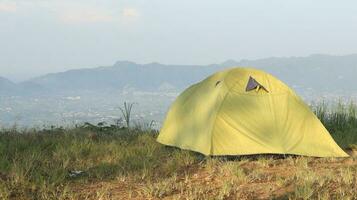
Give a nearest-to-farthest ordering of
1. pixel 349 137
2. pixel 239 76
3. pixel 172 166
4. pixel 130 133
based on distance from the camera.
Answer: pixel 172 166, pixel 239 76, pixel 349 137, pixel 130 133

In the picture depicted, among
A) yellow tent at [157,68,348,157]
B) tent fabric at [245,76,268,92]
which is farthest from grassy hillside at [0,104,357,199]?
tent fabric at [245,76,268,92]

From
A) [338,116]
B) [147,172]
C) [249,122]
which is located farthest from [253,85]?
[338,116]

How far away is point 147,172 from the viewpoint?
773 cm

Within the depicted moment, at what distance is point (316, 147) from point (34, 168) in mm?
5000

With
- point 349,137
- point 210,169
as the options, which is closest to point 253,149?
point 210,169

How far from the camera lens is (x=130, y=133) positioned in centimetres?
1184

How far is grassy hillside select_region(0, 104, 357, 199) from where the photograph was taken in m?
6.42

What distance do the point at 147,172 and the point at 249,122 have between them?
2.63 meters

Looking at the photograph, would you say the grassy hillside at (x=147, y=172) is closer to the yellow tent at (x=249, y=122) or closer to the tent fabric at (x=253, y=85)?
the yellow tent at (x=249, y=122)

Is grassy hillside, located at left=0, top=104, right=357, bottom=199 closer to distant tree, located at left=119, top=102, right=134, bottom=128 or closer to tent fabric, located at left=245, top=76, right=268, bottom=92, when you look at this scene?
tent fabric, located at left=245, top=76, right=268, bottom=92

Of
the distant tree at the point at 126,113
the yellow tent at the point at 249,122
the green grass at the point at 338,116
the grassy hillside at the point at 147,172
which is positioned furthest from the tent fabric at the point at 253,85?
the distant tree at the point at 126,113

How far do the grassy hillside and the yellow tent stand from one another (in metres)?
0.23

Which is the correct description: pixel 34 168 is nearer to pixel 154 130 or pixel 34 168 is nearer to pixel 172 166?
pixel 172 166

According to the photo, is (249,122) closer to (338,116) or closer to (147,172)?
(147,172)
